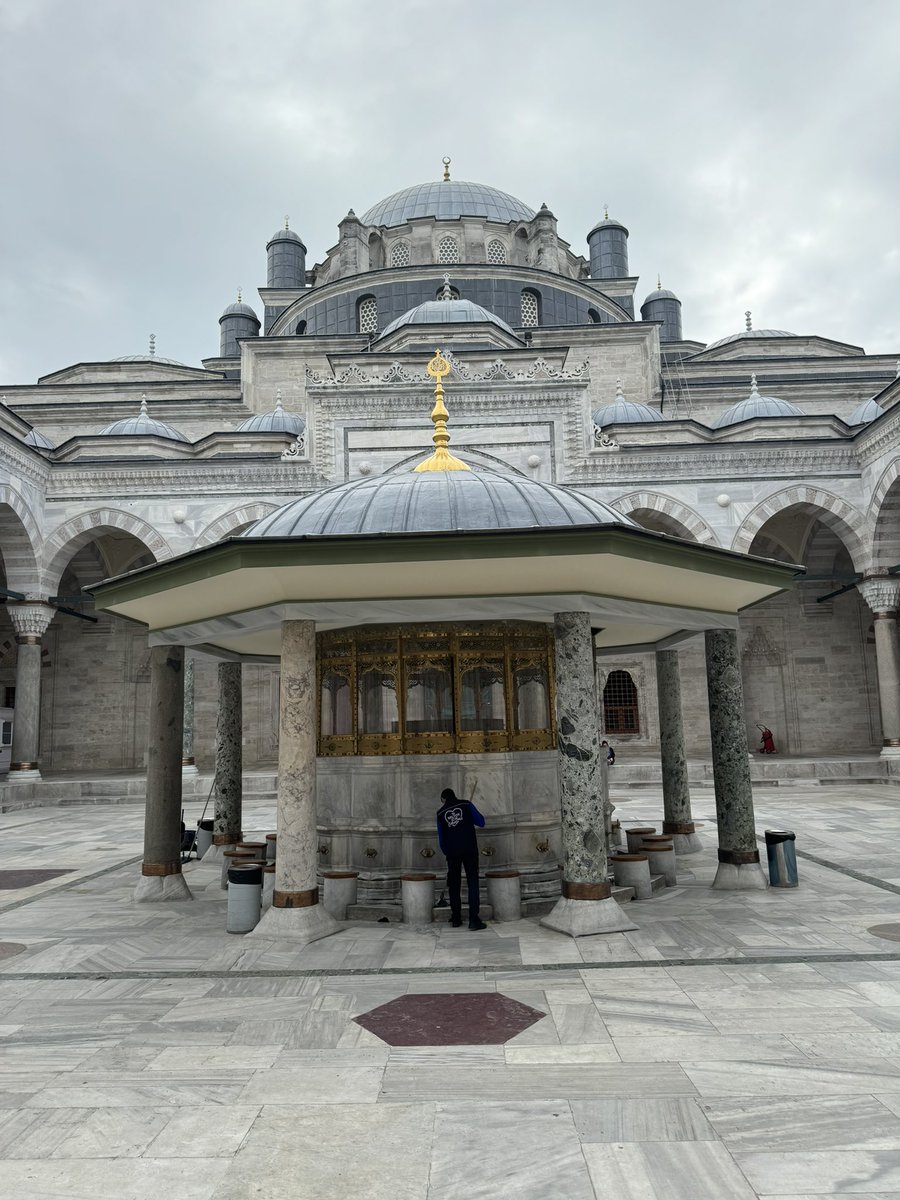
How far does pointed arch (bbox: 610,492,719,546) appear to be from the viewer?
1927cm

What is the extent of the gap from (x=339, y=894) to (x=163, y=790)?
208cm

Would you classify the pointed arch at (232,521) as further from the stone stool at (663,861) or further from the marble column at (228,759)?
the stone stool at (663,861)

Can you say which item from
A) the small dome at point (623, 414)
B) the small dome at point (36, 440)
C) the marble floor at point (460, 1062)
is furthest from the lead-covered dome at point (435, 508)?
the small dome at point (36, 440)

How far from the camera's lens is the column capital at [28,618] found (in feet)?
61.9

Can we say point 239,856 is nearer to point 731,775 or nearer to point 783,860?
point 731,775

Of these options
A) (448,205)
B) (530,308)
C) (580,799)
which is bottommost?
(580,799)

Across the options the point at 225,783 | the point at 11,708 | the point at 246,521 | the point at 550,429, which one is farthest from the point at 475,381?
the point at 11,708

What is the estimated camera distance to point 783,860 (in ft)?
24.5

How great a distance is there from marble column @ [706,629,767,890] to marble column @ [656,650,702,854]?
1.77 metres

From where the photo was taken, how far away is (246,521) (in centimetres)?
1962

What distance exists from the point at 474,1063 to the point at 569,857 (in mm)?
2373

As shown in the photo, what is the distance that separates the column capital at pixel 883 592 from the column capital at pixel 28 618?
1862 centimetres

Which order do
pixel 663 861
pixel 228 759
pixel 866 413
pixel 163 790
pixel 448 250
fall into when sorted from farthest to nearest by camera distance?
pixel 448 250 < pixel 866 413 < pixel 228 759 < pixel 663 861 < pixel 163 790

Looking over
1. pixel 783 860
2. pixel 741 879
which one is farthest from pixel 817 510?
pixel 741 879
